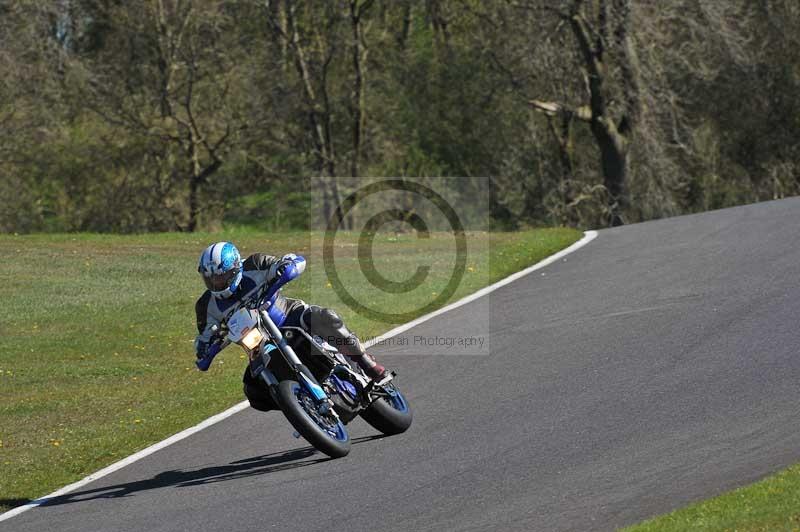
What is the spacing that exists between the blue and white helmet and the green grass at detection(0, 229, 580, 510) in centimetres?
237

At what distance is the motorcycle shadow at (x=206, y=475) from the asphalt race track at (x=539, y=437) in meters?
0.02

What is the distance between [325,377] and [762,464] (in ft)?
10.6

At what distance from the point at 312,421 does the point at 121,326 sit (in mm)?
7811

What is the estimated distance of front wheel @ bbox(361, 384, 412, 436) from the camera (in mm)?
9594

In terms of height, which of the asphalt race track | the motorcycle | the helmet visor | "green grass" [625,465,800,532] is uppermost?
the helmet visor

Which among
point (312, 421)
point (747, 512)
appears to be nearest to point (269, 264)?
point (312, 421)

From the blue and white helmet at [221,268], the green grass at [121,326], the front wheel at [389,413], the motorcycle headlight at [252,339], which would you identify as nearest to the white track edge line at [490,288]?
the green grass at [121,326]

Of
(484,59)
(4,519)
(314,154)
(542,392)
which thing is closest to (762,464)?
(542,392)

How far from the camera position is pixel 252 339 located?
898 centimetres

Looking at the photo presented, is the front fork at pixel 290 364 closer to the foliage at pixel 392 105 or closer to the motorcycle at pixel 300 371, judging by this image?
the motorcycle at pixel 300 371

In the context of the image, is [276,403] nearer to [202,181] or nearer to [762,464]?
[762,464]

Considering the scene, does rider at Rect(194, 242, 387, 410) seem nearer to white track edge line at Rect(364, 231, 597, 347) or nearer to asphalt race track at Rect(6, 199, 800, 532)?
asphalt race track at Rect(6, 199, 800, 532)

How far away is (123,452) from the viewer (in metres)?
10.6

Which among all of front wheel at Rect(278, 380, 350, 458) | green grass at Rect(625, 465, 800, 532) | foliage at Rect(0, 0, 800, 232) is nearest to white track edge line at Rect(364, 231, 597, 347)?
front wheel at Rect(278, 380, 350, 458)
